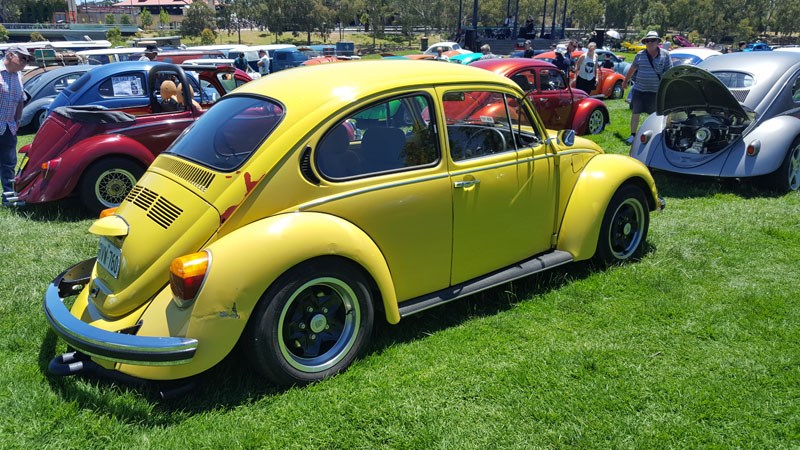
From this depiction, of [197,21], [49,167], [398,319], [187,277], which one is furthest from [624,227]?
[197,21]

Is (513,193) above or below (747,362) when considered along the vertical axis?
above

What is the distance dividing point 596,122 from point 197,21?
2792 inches

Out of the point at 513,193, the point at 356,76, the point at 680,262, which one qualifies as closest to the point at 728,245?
the point at 680,262

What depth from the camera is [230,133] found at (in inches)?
138

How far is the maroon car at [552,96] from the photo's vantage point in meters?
9.98

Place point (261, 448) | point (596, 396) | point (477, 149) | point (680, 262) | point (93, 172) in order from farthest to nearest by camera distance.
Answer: point (93, 172) → point (680, 262) → point (477, 149) → point (596, 396) → point (261, 448)

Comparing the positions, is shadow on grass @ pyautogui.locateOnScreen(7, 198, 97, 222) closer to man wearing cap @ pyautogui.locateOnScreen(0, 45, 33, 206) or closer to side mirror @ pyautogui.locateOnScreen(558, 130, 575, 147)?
man wearing cap @ pyautogui.locateOnScreen(0, 45, 33, 206)

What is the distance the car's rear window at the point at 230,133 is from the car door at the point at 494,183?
3.83 feet

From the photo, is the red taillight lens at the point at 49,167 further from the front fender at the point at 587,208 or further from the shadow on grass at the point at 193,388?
the front fender at the point at 587,208

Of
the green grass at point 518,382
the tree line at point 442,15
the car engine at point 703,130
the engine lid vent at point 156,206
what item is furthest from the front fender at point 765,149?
the tree line at point 442,15

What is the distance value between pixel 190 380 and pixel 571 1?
9550 cm

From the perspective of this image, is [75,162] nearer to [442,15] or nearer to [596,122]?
[596,122]

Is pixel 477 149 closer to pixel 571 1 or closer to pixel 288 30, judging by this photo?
pixel 288 30

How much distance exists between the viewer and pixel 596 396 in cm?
320
